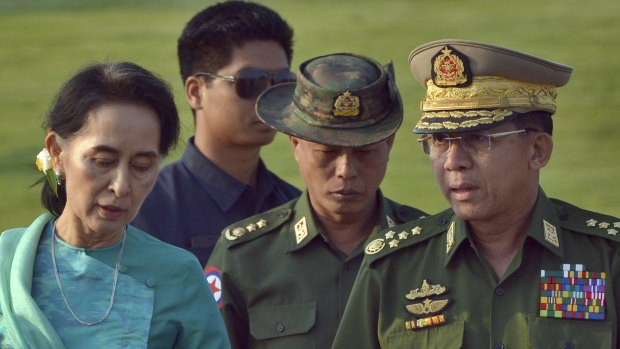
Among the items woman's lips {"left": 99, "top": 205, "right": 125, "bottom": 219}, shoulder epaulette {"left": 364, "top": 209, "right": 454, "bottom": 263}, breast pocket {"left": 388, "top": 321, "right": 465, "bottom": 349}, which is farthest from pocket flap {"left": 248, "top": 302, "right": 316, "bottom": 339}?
woman's lips {"left": 99, "top": 205, "right": 125, "bottom": 219}

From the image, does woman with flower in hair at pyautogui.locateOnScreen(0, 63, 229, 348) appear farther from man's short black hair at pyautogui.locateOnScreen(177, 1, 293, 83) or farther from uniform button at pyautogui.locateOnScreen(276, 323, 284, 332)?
man's short black hair at pyautogui.locateOnScreen(177, 1, 293, 83)

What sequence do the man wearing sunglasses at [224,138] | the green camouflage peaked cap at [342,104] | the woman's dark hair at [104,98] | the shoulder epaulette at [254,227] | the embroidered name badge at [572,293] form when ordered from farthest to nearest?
1. the man wearing sunglasses at [224,138]
2. the shoulder epaulette at [254,227]
3. the green camouflage peaked cap at [342,104]
4. the embroidered name badge at [572,293]
5. the woman's dark hair at [104,98]

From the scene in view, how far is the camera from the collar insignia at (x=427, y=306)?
13.0 ft

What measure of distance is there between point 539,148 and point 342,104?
856 millimetres

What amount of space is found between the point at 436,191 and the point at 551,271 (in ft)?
26.8

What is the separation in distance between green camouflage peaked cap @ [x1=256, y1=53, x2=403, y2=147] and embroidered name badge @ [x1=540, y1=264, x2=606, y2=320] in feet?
2.87

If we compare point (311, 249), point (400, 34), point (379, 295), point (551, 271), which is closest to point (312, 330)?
point (311, 249)

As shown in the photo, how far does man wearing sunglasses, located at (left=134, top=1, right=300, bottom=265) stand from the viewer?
5.48 metres

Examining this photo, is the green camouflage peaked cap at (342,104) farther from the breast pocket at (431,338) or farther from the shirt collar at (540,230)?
the breast pocket at (431,338)

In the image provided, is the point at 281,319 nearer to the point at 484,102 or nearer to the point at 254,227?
the point at 254,227

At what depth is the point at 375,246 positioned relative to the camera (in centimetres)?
415

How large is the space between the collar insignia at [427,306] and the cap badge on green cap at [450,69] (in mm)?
637

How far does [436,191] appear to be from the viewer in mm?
12070

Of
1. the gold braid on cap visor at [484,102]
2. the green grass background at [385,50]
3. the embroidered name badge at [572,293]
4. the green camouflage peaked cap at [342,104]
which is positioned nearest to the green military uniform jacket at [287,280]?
the green camouflage peaked cap at [342,104]
